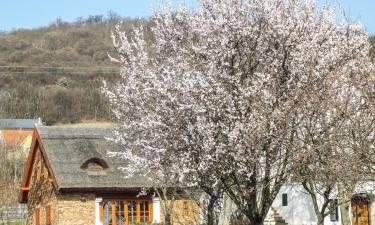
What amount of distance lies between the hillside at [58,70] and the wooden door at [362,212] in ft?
145

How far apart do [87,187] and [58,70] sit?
90697 mm

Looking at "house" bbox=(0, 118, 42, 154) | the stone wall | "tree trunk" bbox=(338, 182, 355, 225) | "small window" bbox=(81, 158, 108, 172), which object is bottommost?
"tree trunk" bbox=(338, 182, 355, 225)

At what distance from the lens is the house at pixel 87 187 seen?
31562 mm

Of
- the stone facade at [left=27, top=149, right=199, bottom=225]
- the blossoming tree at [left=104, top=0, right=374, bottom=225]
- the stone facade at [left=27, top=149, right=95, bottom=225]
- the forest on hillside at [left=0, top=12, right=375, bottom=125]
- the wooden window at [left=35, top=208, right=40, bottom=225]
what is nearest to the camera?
the blossoming tree at [left=104, top=0, right=374, bottom=225]

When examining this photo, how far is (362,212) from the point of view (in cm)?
3584

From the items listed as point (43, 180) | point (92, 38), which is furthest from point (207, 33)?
point (92, 38)

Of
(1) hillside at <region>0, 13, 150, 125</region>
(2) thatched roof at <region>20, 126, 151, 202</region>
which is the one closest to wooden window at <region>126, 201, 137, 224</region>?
(2) thatched roof at <region>20, 126, 151, 202</region>

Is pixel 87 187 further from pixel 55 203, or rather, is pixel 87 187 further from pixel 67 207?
pixel 55 203

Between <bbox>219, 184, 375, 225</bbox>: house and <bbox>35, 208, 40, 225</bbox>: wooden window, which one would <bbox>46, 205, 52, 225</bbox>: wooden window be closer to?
<bbox>35, 208, 40, 225</bbox>: wooden window

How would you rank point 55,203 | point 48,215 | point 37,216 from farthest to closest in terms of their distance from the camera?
point 37,216 → point 48,215 → point 55,203

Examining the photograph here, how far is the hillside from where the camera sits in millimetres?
96625

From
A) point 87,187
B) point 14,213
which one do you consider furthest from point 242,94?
point 14,213

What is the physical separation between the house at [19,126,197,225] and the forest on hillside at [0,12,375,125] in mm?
44078

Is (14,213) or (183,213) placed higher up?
(14,213)
